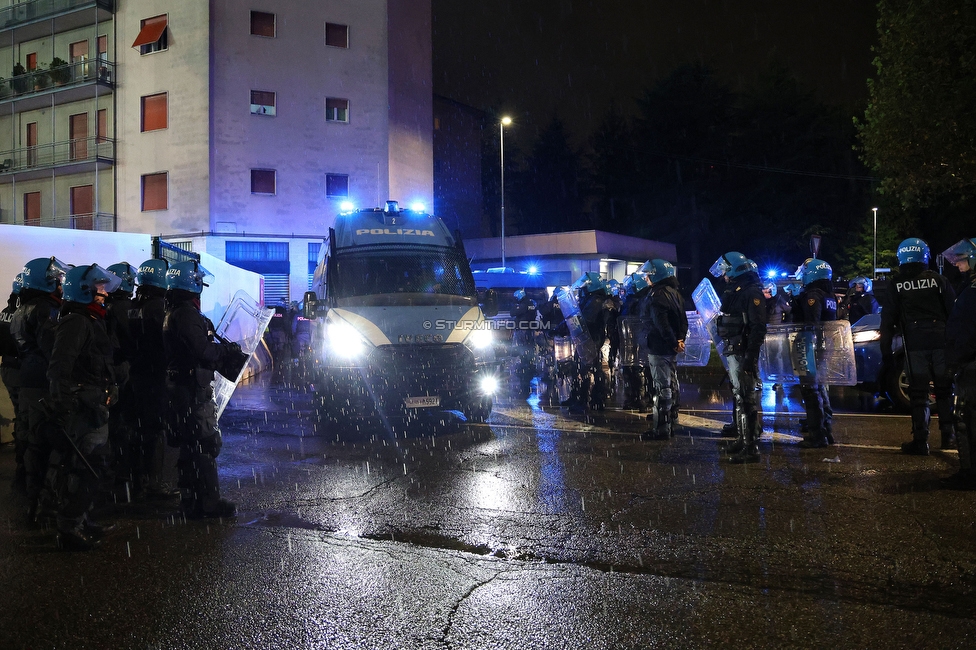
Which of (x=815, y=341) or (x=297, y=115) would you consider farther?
(x=297, y=115)

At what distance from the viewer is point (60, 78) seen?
3400 cm

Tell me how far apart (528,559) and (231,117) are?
29.7m

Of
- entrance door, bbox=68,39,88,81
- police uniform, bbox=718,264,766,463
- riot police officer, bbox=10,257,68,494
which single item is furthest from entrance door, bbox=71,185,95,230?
police uniform, bbox=718,264,766,463

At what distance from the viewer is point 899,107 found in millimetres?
20344

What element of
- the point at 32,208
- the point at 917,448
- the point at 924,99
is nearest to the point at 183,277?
the point at 917,448

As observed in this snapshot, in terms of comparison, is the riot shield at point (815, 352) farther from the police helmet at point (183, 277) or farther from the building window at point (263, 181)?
the building window at point (263, 181)

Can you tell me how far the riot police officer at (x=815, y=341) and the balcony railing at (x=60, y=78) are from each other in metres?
31.8

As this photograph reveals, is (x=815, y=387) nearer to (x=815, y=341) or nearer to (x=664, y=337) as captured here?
(x=815, y=341)

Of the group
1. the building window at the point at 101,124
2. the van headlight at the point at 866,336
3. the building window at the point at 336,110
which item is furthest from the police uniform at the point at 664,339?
the building window at the point at 101,124

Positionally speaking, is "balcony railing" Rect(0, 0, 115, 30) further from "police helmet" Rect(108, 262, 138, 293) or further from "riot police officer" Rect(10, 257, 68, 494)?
"riot police officer" Rect(10, 257, 68, 494)

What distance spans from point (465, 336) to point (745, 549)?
17.3ft

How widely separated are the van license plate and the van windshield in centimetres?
128

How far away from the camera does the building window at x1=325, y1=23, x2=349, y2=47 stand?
105 feet

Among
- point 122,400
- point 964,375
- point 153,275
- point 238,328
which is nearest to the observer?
point 964,375
